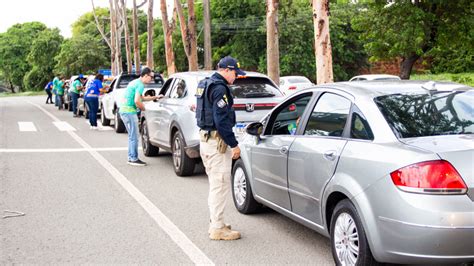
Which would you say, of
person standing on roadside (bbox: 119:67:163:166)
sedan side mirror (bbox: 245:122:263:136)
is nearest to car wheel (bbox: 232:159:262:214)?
sedan side mirror (bbox: 245:122:263:136)

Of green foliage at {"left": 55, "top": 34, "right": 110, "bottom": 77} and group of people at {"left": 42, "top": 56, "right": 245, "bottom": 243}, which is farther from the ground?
green foliage at {"left": 55, "top": 34, "right": 110, "bottom": 77}

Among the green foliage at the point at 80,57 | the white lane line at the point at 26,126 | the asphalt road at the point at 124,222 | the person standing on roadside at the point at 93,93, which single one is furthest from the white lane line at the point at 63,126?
the green foliage at the point at 80,57

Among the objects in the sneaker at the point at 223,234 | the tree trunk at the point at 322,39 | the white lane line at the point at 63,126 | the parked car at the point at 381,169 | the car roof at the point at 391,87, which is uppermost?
the tree trunk at the point at 322,39

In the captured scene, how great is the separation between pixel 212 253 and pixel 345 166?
5.44 feet

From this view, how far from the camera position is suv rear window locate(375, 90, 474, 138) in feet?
14.9

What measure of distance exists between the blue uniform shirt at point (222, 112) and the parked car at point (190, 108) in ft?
11.5

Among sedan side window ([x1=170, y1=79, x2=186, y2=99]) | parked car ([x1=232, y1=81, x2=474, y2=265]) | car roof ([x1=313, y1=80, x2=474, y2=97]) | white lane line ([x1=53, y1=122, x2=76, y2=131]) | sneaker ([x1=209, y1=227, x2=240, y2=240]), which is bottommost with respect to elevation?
white lane line ([x1=53, y1=122, x2=76, y2=131])

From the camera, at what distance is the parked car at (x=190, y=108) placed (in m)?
9.41

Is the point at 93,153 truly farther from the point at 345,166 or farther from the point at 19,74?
the point at 19,74

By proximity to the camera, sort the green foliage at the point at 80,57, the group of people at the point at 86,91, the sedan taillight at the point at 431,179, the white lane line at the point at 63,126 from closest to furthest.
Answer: the sedan taillight at the point at 431,179, the group of people at the point at 86,91, the white lane line at the point at 63,126, the green foliage at the point at 80,57

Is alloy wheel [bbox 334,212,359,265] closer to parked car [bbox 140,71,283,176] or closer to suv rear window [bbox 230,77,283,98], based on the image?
parked car [bbox 140,71,283,176]

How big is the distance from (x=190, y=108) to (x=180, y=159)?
3.04 feet

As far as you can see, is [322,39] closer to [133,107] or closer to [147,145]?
[147,145]

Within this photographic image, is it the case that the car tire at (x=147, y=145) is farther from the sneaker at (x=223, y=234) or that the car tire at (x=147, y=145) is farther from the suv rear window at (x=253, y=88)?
the sneaker at (x=223, y=234)
